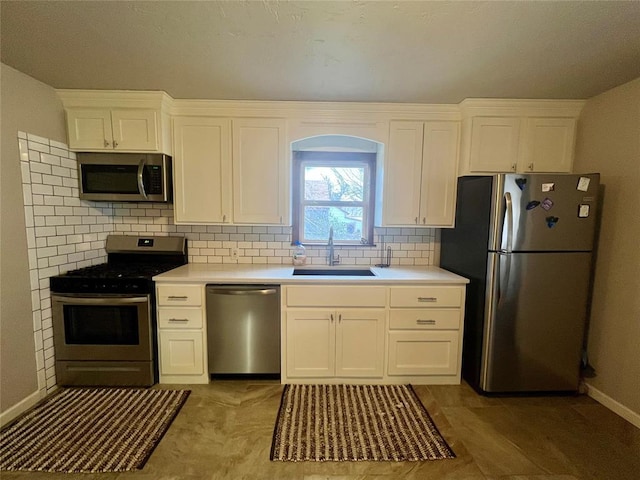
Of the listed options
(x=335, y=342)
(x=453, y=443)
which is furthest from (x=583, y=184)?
(x=335, y=342)

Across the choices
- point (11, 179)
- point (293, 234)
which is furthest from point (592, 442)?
point (11, 179)

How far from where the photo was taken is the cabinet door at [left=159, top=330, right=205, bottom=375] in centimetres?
230

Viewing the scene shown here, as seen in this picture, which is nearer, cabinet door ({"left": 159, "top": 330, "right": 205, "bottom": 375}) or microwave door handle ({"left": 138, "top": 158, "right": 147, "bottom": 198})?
cabinet door ({"left": 159, "top": 330, "right": 205, "bottom": 375})

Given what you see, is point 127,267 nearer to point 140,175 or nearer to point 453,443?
point 140,175

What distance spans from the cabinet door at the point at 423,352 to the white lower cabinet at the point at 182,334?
1.57m

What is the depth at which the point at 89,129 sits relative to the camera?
7.75 ft

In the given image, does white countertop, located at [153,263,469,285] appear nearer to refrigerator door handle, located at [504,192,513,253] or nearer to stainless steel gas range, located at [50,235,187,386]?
stainless steel gas range, located at [50,235,187,386]

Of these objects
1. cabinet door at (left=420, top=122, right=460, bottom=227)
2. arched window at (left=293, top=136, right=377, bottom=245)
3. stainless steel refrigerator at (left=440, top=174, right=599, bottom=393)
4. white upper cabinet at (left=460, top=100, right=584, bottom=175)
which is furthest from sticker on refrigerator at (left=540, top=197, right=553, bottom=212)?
arched window at (left=293, top=136, right=377, bottom=245)

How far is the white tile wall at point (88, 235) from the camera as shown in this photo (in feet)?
6.84

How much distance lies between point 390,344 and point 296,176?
1809 millimetres

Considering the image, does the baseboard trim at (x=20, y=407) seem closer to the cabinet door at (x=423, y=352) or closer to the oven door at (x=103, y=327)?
the oven door at (x=103, y=327)

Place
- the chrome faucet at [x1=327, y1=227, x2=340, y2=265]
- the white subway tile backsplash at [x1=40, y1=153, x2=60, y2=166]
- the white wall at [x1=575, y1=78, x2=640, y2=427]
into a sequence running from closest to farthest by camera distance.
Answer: the white wall at [x1=575, y1=78, x2=640, y2=427] → the white subway tile backsplash at [x1=40, y1=153, x2=60, y2=166] → the chrome faucet at [x1=327, y1=227, x2=340, y2=265]

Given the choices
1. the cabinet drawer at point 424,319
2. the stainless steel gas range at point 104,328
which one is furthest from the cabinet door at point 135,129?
the cabinet drawer at point 424,319

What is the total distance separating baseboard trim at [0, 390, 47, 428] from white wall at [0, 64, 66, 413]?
0.04 feet
